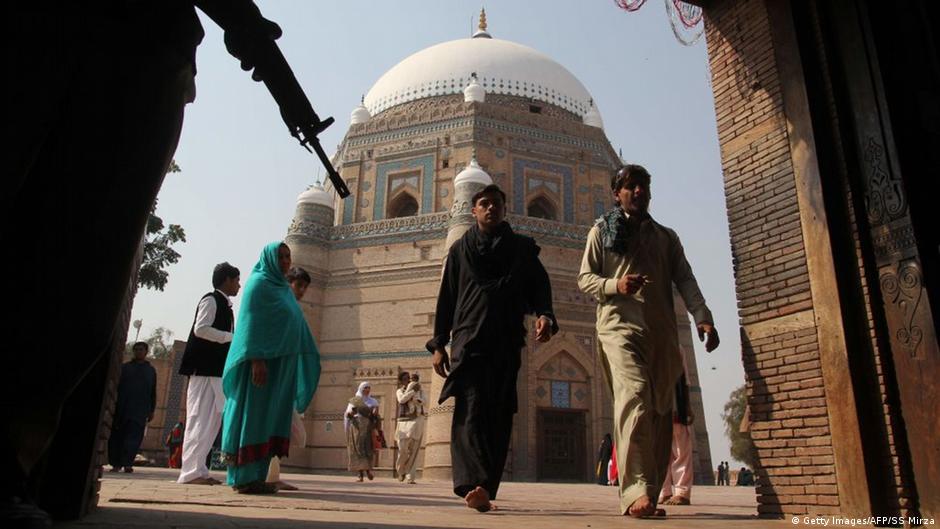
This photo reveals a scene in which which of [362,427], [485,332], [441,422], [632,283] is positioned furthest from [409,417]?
[632,283]

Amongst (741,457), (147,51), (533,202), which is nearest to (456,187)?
(533,202)

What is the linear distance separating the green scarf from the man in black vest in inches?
34.8

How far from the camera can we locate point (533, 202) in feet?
68.0

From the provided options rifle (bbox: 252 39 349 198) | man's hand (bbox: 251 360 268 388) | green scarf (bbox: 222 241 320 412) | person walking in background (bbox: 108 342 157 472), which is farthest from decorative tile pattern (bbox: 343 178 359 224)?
rifle (bbox: 252 39 349 198)

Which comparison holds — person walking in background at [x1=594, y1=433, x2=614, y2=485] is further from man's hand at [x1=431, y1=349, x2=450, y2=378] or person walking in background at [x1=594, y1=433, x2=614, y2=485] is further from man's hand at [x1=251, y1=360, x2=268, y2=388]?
man's hand at [x1=431, y1=349, x2=450, y2=378]

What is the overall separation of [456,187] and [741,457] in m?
21.4

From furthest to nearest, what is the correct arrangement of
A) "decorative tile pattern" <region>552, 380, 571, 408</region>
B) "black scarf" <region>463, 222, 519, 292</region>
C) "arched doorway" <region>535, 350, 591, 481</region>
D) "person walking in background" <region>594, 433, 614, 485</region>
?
"decorative tile pattern" <region>552, 380, 571, 408</region> < "arched doorway" <region>535, 350, 591, 481</region> < "person walking in background" <region>594, 433, 614, 485</region> < "black scarf" <region>463, 222, 519, 292</region>

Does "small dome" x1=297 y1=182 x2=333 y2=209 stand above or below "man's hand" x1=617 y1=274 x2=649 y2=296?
above

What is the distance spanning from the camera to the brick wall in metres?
3.31

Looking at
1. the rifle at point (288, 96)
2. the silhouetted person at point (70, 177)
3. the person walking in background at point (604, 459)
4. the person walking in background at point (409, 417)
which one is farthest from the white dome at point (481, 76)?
the silhouetted person at point (70, 177)

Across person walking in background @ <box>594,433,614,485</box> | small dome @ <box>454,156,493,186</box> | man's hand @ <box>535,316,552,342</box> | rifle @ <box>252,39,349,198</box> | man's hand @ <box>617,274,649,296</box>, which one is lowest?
person walking in background @ <box>594,433,614,485</box>

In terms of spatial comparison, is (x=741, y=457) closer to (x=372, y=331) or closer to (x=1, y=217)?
(x=372, y=331)

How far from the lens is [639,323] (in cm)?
337

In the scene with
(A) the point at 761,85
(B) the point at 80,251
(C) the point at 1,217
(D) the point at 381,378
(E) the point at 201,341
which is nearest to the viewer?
(C) the point at 1,217
